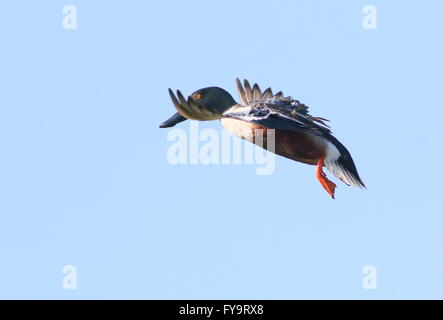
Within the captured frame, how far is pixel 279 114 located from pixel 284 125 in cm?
22

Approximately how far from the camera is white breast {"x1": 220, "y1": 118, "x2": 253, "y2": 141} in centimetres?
3384

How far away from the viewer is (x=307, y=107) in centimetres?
3441

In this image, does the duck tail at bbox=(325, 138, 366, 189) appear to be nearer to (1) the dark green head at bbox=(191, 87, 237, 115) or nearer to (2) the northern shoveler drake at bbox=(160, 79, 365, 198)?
(2) the northern shoveler drake at bbox=(160, 79, 365, 198)

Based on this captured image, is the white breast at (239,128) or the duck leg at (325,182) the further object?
the duck leg at (325,182)

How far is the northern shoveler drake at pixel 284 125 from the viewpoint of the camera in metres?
33.5

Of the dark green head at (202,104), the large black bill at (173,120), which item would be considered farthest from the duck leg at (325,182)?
the large black bill at (173,120)

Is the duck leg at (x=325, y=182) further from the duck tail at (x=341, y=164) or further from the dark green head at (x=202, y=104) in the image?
the dark green head at (x=202, y=104)

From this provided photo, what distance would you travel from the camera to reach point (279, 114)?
33.6 meters

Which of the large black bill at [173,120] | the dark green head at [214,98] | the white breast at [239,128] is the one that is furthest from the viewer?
the large black bill at [173,120]

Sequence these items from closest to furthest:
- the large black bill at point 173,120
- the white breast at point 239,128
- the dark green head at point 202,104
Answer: the dark green head at point 202,104 → the white breast at point 239,128 → the large black bill at point 173,120

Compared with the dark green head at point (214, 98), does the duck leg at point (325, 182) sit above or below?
below
